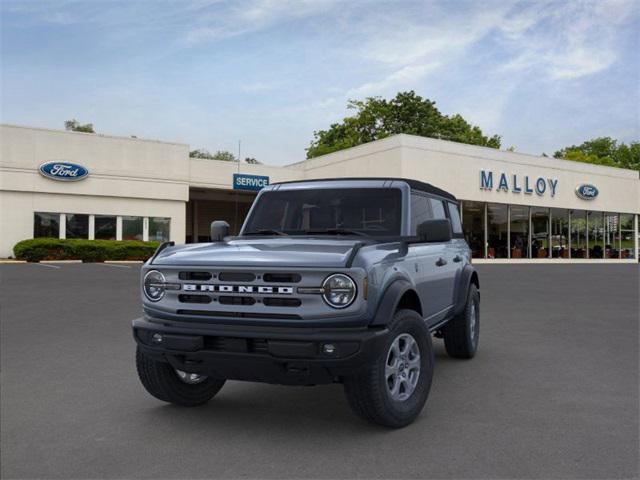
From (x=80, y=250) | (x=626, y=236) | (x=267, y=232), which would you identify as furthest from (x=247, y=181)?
(x=267, y=232)

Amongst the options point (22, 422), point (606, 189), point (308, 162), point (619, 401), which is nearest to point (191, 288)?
point (22, 422)

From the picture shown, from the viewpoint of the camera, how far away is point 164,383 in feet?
14.4

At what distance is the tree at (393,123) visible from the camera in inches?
2323

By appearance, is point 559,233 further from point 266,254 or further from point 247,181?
point 266,254

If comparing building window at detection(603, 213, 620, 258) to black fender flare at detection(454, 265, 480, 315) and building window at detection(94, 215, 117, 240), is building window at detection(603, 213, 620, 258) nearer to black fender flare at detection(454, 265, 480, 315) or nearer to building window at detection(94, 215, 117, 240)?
building window at detection(94, 215, 117, 240)

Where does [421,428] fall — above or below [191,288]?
below

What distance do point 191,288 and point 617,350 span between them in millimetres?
5590

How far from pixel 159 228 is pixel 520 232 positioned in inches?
968

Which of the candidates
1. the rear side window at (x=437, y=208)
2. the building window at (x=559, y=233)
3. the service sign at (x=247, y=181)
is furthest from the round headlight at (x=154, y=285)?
the building window at (x=559, y=233)

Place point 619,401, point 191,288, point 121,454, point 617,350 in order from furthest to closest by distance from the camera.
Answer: point 617,350, point 619,401, point 191,288, point 121,454

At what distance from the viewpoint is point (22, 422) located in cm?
422

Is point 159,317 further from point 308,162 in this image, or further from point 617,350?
point 308,162

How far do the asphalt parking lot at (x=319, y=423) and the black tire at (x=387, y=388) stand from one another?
5.4 inches

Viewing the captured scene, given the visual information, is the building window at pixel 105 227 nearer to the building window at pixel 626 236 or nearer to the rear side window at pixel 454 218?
A: the rear side window at pixel 454 218
